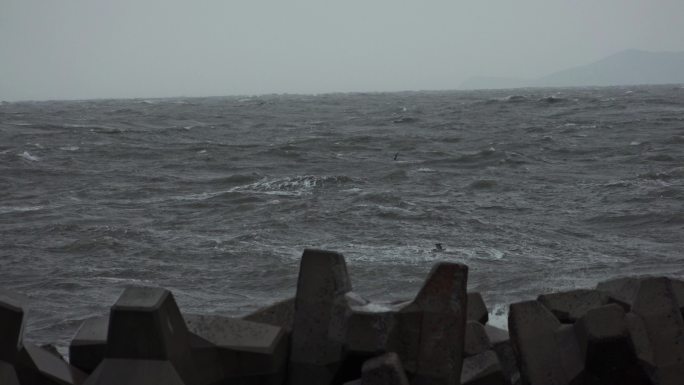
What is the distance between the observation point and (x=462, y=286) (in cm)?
445

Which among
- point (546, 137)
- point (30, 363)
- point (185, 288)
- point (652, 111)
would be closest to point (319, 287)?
point (30, 363)

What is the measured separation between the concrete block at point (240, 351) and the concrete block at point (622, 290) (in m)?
2.12

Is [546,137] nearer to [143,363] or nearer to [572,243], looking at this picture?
[572,243]

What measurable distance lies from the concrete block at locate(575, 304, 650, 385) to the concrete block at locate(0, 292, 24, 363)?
2.88 m

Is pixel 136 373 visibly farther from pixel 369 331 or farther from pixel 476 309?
pixel 476 309

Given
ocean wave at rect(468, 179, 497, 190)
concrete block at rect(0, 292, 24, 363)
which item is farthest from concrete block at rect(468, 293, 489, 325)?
ocean wave at rect(468, 179, 497, 190)

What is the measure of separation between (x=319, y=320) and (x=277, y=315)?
57cm

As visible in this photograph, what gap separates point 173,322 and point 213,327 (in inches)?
16.0

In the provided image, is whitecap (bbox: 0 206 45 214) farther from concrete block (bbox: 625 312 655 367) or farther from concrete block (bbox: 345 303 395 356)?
concrete block (bbox: 625 312 655 367)

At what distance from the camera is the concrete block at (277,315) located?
16.8 feet

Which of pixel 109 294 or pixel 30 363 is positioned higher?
pixel 30 363

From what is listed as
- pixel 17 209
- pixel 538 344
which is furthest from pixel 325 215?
pixel 538 344

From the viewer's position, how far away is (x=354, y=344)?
4406 mm

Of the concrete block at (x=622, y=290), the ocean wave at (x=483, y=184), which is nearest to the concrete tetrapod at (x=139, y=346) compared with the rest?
the concrete block at (x=622, y=290)
